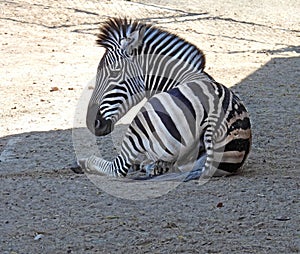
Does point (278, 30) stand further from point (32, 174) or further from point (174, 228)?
point (174, 228)

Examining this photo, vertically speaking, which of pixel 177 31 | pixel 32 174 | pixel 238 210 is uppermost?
pixel 238 210

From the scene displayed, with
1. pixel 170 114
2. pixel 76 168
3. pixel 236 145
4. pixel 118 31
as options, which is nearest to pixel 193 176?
pixel 236 145

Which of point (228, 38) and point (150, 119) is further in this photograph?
point (228, 38)

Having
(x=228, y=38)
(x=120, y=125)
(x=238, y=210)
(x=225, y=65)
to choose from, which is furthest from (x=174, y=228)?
(x=228, y=38)

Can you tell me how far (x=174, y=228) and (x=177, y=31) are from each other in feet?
31.0

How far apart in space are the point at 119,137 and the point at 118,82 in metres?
1.03

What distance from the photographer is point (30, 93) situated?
9.82m

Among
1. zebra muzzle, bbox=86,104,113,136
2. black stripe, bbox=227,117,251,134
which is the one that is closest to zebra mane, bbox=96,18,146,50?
zebra muzzle, bbox=86,104,113,136

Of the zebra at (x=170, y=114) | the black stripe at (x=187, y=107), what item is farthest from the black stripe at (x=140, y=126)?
the black stripe at (x=187, y=107)

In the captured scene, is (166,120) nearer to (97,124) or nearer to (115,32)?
(97,124)

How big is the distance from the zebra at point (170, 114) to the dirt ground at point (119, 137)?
25cm

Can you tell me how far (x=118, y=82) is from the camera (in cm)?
678

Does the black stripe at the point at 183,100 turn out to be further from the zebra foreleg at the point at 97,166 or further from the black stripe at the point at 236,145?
the zebra foreleg at the point at 97,166

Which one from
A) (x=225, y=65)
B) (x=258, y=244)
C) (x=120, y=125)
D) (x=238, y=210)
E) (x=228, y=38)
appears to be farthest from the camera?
(x=228, y=38)
